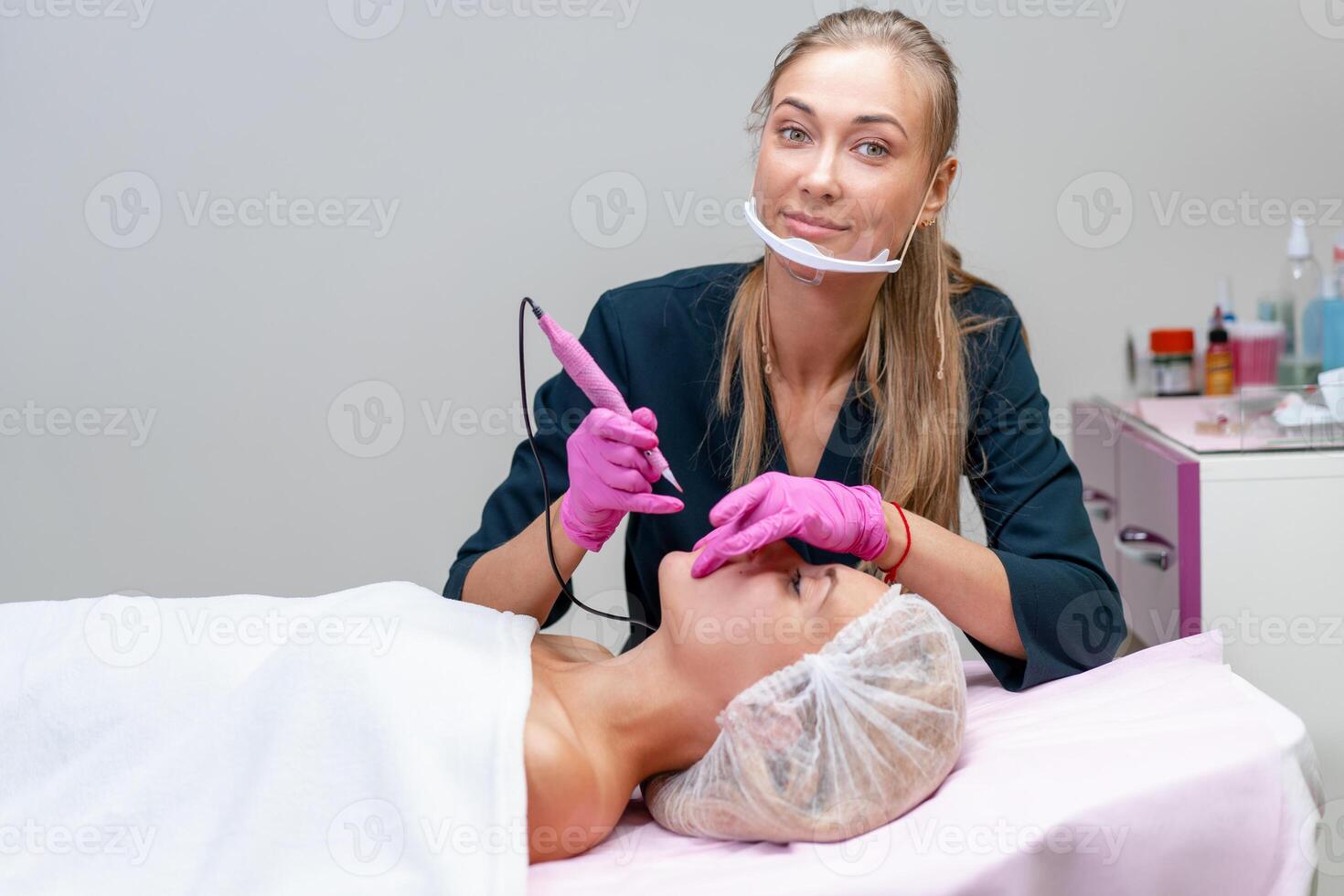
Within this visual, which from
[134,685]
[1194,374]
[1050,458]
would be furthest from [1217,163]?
[134,685]

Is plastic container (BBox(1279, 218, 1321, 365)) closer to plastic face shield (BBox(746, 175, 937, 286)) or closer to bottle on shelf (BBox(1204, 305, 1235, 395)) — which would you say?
bottle on shelf (BBox(1204, 305, 1235, 395))

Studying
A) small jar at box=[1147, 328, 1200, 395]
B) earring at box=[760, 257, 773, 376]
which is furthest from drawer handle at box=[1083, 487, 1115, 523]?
earring at box=[760, 257, 773, 376]

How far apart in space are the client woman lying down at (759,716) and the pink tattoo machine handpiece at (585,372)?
115 mm

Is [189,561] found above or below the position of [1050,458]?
below

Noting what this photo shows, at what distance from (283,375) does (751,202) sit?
127 centimetres

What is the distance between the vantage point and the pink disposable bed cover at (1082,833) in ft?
3.32

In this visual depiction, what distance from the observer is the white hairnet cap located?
1100 mm

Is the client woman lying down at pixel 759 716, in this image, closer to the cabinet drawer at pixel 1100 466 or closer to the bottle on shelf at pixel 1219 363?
the cabinet drawer at pixel 1100 466

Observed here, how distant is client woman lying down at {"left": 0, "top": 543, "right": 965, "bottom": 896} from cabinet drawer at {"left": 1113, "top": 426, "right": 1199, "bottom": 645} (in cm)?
71

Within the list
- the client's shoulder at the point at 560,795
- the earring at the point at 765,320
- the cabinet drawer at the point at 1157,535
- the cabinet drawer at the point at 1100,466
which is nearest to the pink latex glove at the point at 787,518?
the client's shoulder at the point at 560,795

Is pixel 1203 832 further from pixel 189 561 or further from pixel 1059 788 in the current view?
pixel 189 561

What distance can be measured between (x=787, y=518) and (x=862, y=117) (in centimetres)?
52

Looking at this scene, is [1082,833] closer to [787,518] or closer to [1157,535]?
[787,518]

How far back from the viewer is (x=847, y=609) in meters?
1.19
